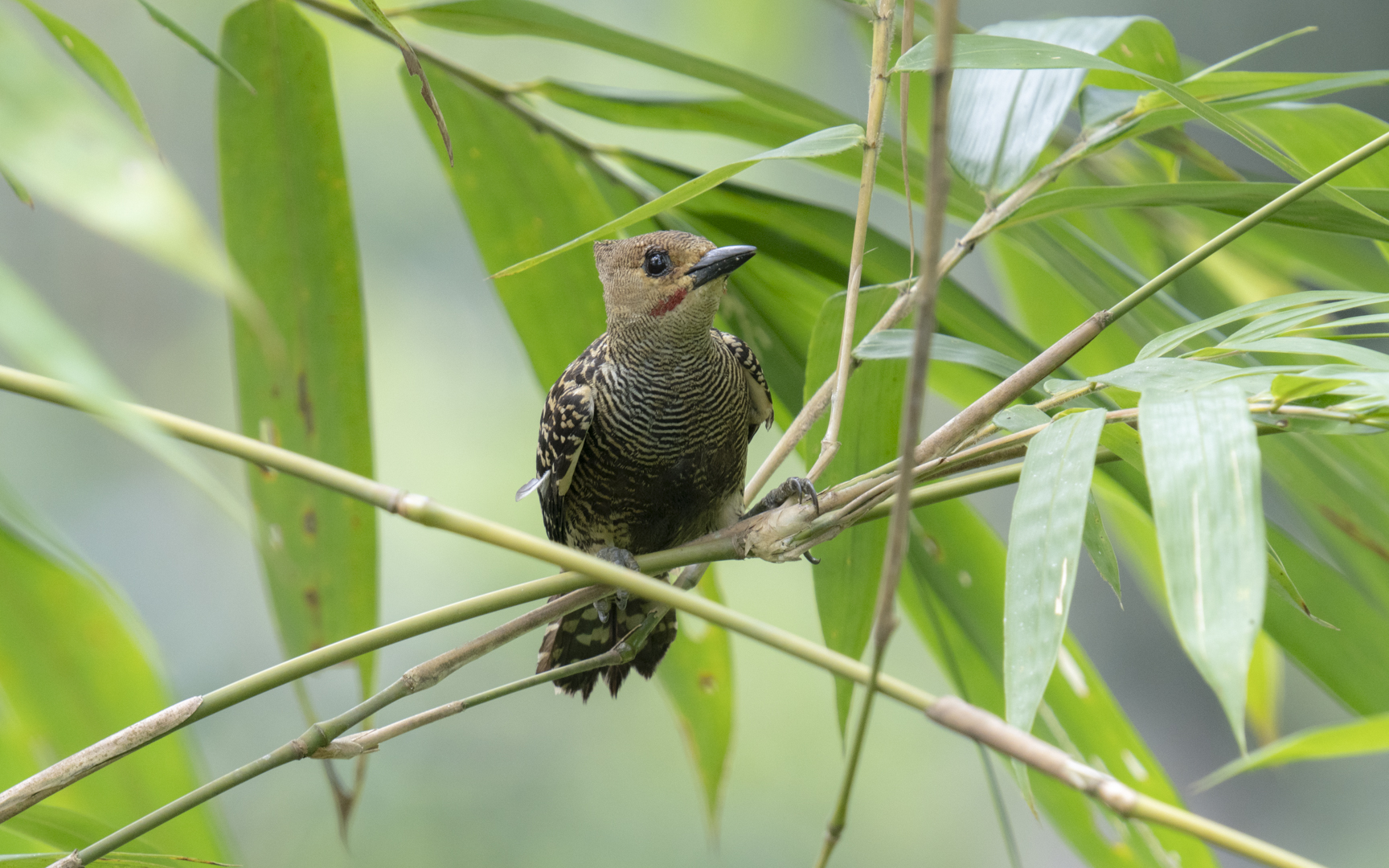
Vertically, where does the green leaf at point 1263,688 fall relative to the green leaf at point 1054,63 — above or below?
below

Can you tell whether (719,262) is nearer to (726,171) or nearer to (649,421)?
(649,421)

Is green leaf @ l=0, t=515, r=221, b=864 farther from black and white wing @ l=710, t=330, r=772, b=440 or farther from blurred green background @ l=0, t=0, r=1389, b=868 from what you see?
blurred green background @ l=0, t=0, r=1389, b=868

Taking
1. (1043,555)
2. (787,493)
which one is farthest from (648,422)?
(1043,555)

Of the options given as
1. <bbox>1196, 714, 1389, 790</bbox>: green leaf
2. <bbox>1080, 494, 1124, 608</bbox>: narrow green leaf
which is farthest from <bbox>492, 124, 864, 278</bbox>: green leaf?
Result: <bbox>1196, 714, 1389, 790</bbox>: green leaf

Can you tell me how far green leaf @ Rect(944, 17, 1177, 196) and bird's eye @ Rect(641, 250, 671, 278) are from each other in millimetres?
373

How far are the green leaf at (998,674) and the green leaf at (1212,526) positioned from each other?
62cm

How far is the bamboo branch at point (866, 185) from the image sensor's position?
0.73 m

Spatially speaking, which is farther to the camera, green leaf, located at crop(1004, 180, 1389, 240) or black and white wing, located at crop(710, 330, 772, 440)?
black and white wing, located at crop(710, 330, 772, 440)

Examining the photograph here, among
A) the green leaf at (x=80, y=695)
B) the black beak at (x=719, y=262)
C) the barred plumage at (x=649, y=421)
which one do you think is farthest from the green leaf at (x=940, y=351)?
the green leaf at (x=80, y=695)

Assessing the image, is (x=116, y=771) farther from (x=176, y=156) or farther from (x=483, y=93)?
(x=176, y=156)

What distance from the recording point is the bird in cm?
122

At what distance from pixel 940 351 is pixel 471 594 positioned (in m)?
3.70

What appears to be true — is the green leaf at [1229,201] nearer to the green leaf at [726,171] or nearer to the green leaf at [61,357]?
the green leaf at [726,171]

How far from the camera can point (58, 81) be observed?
0.37 m
